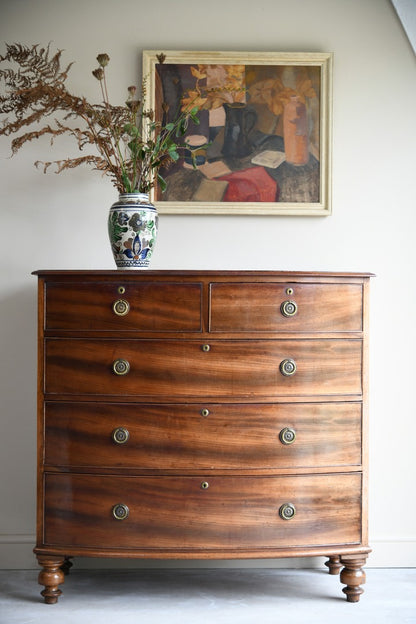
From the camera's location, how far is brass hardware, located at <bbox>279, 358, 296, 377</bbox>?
2.39 meters

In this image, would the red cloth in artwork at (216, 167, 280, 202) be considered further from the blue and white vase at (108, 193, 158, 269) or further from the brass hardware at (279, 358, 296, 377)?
the brass hardware at (279, 358, 296, 377)

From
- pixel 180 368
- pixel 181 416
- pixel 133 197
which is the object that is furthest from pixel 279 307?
pixel 133 197

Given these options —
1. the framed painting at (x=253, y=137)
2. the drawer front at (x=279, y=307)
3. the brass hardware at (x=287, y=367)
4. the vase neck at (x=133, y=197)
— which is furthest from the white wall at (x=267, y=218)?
the brass hardware at (x=287, y=367)

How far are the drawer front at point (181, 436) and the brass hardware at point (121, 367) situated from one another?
12cm

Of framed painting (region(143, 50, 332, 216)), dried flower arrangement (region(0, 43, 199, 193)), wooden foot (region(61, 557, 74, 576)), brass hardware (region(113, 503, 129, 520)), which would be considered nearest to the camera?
brass hardware (region(113, 503, 129, 520))

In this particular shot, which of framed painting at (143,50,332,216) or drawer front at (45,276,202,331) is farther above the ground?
framed painting at (143,50,332,216)

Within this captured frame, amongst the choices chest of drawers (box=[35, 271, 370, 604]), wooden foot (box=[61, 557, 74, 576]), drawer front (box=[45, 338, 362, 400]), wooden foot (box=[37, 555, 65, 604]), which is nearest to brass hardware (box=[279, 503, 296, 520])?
chest of drawers (box=[35, 271, 370, 604])

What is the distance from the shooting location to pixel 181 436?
2.36m

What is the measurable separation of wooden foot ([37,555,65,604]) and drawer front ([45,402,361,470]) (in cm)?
37

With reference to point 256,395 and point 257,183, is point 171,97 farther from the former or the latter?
point 256,395

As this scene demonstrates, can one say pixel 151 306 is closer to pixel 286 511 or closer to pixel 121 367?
pixel 121 367

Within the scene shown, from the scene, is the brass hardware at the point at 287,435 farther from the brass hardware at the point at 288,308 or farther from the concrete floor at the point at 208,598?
the concrete floor at the point at 208,598

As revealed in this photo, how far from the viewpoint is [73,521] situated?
2383 millimetres

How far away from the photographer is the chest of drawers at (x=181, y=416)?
2.36m
